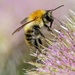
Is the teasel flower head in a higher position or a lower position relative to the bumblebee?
lower

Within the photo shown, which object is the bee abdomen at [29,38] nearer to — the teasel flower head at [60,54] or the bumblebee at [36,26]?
the bumblebee at [36,26]

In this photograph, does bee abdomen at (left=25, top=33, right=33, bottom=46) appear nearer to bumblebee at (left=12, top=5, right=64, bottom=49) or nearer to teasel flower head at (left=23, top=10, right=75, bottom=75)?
bumblebee at (left=12, top=5, right=64, bottom=49)

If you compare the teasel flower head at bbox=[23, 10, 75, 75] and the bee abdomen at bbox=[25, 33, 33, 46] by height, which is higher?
the bee abdomen at bbox=[25, 33, 33, 46]

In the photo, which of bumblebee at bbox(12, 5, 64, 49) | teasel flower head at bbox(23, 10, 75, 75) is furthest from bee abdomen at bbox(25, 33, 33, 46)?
teasel flower head at bbox(23, 10, 75, 75)

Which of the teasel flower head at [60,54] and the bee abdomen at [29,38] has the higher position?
the bee abdomen at [29,38]

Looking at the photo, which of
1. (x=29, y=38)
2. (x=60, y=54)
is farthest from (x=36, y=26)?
(x=60, y=54)

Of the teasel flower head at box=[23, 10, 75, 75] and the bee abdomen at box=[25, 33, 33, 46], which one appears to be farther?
the bee abdomen at box=[25, 33, 33, 46]

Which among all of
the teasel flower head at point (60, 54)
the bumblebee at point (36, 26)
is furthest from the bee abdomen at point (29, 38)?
the teasel flower head at point (60, 54)

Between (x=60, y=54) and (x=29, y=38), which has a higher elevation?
(x=29, y=38)

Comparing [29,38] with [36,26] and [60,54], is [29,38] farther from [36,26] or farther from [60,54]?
[60,54]
